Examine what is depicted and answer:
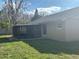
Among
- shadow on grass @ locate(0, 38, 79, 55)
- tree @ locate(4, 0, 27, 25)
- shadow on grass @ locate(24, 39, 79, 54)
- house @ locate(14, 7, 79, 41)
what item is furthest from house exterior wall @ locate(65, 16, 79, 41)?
tree @ locate(4, 0, 27, 25)

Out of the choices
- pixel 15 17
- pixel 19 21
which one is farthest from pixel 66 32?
pixel 19 21

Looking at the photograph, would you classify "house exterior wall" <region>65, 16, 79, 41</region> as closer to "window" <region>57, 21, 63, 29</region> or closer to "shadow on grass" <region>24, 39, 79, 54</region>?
"window" <region>57, 21, 63, 29</region>

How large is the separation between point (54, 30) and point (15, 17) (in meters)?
24.0

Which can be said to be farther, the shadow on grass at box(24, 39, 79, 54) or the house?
the house

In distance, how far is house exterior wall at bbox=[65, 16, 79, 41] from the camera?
19220mm

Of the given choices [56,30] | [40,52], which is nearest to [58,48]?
[40,52]

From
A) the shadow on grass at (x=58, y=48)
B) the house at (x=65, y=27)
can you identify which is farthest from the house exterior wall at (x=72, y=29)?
the shadow on grass at (x=58, y=48)

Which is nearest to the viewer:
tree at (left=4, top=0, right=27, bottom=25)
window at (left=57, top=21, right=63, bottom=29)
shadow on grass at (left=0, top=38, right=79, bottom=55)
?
shadow on grass at (left=0, top=38, right=79, bottom=55)

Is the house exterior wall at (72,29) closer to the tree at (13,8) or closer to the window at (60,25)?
the window at (60,25)

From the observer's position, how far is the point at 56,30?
21.8m

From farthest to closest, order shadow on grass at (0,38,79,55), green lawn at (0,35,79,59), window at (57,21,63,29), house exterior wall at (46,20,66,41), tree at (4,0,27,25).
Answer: tree at (4,0,27,25)
window at (57,21,63,29)
house exterior wall at (46,20,66,41)
shadow on grass at (0,38,79,55)
green lawn at (0,35,79,59)

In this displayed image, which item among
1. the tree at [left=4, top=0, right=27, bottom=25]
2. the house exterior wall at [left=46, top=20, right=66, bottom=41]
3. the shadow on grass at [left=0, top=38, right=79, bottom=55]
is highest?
the tree at [left=4, top=0, right=27, bottom=25]

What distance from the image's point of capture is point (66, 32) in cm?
1928

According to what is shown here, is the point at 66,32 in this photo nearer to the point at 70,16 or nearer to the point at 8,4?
the point at 70,16
